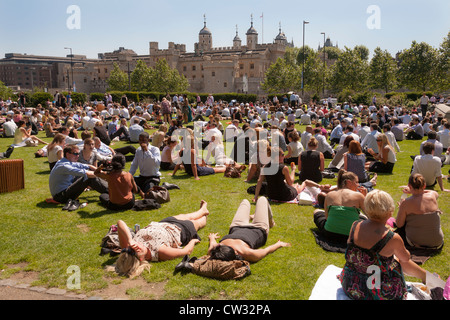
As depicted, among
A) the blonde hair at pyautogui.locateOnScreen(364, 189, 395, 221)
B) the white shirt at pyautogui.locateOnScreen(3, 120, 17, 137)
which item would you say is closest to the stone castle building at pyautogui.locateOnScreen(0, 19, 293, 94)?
the white shirt at pyautogui.locateOnScreen(3, 120, 17, 137)

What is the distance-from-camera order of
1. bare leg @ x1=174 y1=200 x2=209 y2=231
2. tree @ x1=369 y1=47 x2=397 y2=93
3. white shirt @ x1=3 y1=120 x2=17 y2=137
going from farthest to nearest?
tree @ x1=369 y1=47 x2=397 y2=93, white shirt @ x1=3 y1=120 x2=17 y2=137, bare leg @ x1=174 y1=200 x2=209 y2=231

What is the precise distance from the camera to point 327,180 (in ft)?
31.4

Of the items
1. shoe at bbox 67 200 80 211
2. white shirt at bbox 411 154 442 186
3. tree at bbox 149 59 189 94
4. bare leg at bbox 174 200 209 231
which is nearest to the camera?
bare leg at bbox 174 200 209 231

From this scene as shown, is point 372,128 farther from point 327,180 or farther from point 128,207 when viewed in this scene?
point 128,207

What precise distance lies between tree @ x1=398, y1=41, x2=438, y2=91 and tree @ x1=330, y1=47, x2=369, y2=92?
527cm

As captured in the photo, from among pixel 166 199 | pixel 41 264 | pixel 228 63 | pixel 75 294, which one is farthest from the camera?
pixel 228 63

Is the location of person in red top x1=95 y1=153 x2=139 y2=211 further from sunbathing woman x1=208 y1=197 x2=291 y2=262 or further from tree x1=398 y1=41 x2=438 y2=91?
tree x1=398 y1=41 x2=438 y2=91

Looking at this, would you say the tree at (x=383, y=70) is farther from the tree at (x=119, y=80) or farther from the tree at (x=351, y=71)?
the tree at (x=119, y=80)

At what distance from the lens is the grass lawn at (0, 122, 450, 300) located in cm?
444

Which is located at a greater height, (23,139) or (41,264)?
(23,139)

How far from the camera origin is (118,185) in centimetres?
701

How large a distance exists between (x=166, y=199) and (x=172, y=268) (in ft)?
9.76

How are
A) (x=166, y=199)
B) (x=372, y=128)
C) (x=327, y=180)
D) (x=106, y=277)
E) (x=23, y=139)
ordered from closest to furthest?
(x=106, y=277) < (x=166, y=199) < (x=327, y=180) < (x=372, y=128) < (x=23, y=139)
